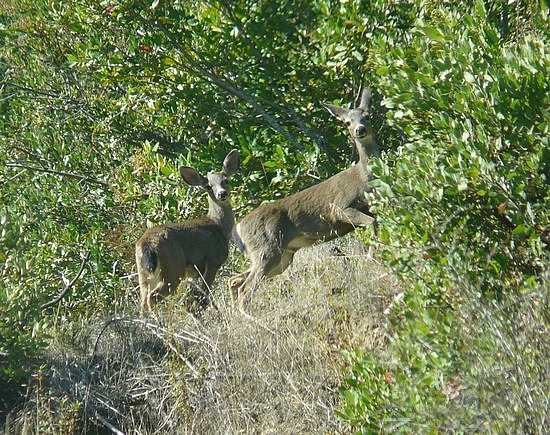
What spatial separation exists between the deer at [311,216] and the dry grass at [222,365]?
1457 mm

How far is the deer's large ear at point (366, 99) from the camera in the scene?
10344 millimetres

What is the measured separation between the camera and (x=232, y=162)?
11023 mm

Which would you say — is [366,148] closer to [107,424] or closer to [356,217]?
[356,217]

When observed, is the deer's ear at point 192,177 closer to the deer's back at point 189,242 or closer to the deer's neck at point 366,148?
the deer's back at point 189,242

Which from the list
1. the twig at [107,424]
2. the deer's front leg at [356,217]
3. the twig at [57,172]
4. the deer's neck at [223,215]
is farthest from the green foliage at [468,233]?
the twig at [57,172]

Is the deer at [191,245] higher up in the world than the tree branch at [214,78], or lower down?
lower down

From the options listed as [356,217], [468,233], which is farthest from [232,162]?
[468,233]

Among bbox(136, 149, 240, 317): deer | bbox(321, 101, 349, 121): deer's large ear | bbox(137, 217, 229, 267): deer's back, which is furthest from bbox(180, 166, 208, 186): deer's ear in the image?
bbox(321, 101, 349, 121): deer's large ear

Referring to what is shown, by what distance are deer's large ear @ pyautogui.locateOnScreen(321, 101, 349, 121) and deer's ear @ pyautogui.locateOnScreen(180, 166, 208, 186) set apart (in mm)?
1693

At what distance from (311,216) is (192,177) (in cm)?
152

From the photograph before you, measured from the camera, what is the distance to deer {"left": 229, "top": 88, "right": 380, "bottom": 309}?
10.3m

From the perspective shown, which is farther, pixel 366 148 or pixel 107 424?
pixel 366 148

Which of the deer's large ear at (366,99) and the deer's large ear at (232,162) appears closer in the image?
the deer's large ear at (366,99)

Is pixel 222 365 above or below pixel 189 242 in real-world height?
below
